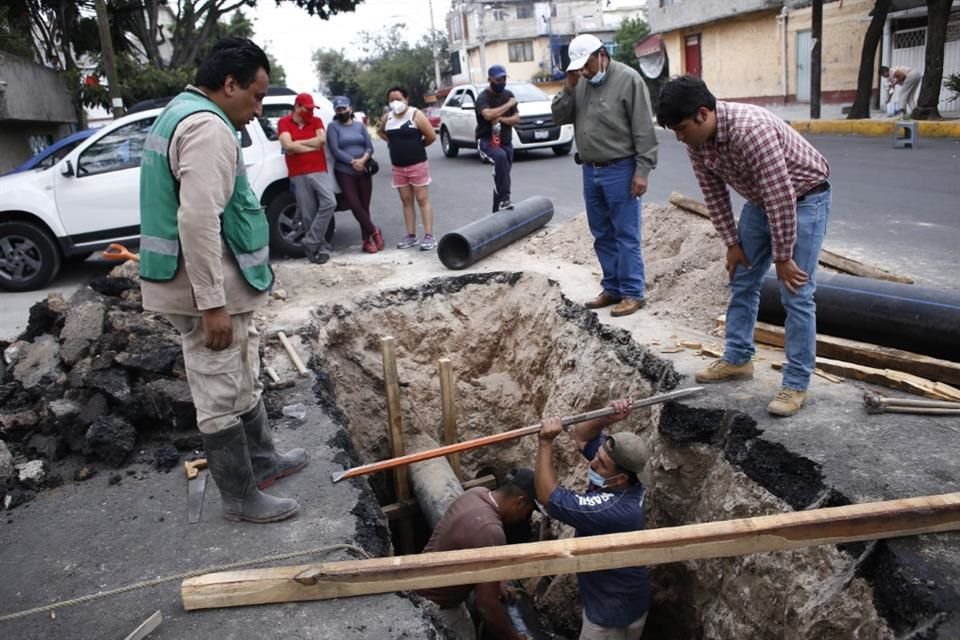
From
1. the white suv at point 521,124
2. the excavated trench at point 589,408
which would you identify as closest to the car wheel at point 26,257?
the excavated trench at point 589,408

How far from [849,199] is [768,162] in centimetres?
727

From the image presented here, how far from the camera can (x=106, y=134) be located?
850cm

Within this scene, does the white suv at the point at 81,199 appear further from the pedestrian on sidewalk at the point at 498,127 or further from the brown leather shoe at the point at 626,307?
the brown leather shoe at the point at 626,307

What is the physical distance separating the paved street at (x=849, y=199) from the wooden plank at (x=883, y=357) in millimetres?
2079

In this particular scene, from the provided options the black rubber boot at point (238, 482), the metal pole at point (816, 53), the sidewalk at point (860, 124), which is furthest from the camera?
the metal pole at point (816, 53)

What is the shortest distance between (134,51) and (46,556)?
20.7 metres

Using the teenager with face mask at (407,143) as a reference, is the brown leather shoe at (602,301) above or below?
below

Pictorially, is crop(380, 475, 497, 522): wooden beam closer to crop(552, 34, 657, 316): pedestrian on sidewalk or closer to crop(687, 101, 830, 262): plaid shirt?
crop(552, 34, 657, 316): pedestrian on sidewalk

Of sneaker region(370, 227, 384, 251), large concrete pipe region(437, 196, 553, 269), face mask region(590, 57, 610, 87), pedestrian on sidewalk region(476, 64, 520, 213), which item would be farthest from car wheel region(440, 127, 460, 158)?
face mask region(590, 57, 610, 87)

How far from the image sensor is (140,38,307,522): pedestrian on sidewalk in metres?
3.21

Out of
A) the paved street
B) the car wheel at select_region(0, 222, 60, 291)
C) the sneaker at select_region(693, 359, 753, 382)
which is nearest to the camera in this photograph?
the sneaker at select_region(693, 359, 753, 382)

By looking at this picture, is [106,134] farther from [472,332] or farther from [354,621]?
[354,621]

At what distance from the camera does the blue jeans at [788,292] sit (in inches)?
154

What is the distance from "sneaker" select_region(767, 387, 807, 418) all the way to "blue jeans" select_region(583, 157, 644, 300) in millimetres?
1985
